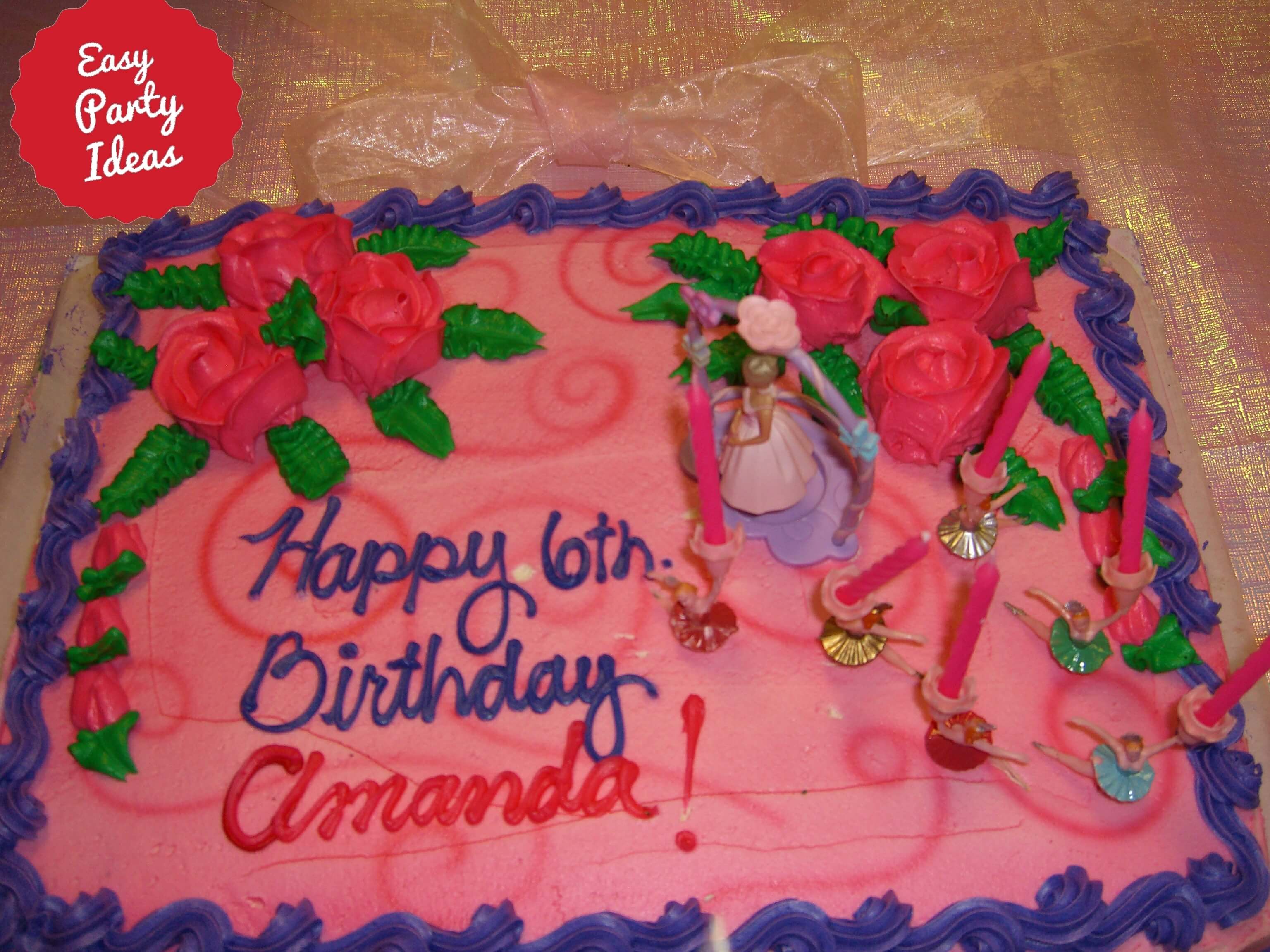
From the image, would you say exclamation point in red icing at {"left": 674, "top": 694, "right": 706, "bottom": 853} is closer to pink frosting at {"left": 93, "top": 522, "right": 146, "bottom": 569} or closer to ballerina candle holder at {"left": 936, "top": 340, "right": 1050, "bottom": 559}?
ballerina candle holder at {"left": 936, "top": 340, "right": 1050, "bottom": 559}

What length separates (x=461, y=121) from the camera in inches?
128

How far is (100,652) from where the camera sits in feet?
6.79

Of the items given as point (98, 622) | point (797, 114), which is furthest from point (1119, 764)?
point (797, 114)

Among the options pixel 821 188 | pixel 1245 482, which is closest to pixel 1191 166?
pixel 1245 482

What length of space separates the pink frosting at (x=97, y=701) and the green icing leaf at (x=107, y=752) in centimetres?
2

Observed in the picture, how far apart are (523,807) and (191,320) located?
1177 mm

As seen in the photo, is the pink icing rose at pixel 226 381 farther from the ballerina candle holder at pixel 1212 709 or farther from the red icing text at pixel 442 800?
the ballerina candle holder at pixel 1212 709

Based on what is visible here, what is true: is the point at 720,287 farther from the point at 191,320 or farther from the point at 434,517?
the point at 191,320

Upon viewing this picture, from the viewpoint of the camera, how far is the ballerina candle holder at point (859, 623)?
1.81m

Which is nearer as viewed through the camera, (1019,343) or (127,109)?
(1019,343)

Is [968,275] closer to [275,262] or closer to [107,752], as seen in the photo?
[275,262]

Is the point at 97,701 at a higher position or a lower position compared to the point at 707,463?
lower

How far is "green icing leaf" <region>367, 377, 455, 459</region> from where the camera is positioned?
2.27 metres

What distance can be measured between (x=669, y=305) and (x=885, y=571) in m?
0.93
